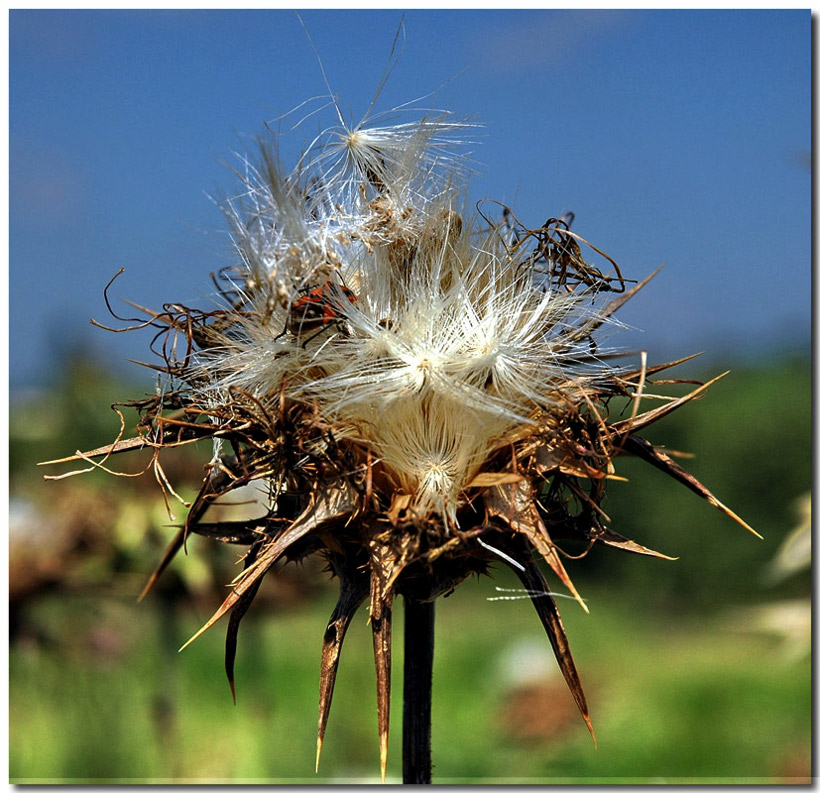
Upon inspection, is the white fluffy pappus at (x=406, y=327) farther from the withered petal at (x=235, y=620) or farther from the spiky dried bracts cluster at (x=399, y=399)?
the withered petal at (x=235, y=620)

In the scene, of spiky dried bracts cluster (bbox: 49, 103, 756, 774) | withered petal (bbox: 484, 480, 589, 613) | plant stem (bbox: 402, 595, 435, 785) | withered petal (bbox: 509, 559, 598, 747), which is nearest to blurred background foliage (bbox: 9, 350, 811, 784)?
spiky dried bracts cluster (bbox: 49, 103, 756, 774)

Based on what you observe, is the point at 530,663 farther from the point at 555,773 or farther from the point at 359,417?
the point at 359,417

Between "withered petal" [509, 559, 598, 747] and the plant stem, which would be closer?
"withered petal" [509, 559, 598, 747]

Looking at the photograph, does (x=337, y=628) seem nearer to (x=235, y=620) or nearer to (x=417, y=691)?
(x=235, y=620)

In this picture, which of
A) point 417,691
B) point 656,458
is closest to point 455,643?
point 417,691

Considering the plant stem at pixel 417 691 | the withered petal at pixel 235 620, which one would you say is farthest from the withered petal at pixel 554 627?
the withered petal at pixel 235 620

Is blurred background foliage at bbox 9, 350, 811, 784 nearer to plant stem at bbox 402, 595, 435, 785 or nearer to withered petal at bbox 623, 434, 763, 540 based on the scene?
plant stem at bbox 402, 595, 435, 785
